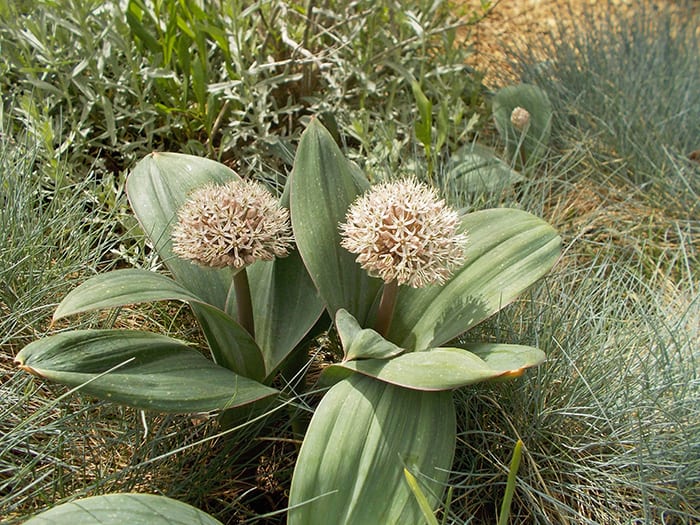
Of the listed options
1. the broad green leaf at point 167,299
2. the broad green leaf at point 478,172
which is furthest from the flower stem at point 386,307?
the broad green leaf at point 478,172

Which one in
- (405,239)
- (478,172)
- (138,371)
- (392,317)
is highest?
(405,239)

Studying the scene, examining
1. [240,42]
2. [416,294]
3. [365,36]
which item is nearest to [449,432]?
[416,294]

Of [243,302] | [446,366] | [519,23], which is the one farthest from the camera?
[519,23]

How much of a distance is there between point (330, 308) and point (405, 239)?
213mm

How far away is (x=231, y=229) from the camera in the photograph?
1.23m

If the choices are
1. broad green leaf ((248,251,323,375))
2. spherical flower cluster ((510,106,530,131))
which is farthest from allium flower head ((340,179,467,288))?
spherical flower cluster ((510,106,530,131))

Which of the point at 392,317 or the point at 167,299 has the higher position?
the point at 167,299

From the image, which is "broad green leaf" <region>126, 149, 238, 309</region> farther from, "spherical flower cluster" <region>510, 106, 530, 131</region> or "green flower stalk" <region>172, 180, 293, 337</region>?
"spherical flower cluster" <region>510, 106, 530, 131</region>

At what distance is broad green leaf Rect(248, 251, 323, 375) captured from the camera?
138 centimetres

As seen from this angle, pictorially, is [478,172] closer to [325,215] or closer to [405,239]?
[325,215]

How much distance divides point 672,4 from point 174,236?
3.51m

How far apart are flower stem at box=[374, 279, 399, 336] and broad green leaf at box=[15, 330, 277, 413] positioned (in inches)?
9.5

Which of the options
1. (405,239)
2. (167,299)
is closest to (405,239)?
(405,239)

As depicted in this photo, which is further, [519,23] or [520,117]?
[519,23]
